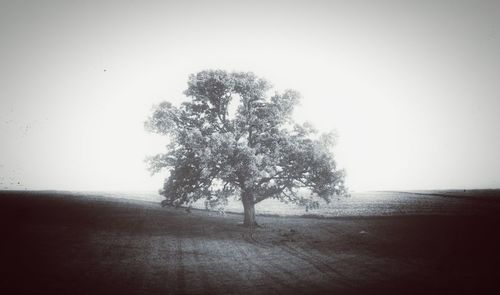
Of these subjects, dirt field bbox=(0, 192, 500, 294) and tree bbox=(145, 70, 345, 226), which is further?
tree bbox=(145, 70, 345, 226)

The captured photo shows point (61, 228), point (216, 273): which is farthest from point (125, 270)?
point (61, 228)

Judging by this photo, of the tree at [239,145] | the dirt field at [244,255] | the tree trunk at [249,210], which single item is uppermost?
the tree at [239,145]

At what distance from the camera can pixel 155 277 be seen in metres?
18.0

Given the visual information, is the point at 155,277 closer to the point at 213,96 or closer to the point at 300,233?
the point at 300,233

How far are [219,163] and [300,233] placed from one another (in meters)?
10.0

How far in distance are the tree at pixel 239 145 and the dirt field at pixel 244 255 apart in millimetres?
4185

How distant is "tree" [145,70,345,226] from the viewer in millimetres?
31172

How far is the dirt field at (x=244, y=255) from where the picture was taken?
54.4 ft

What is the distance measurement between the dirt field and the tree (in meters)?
4.19

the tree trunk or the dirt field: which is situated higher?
the tree trunk

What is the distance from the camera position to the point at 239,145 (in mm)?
30062

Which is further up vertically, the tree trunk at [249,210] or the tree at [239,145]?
the tree at [239,145]

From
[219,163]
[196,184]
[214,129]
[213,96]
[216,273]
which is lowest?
[216,273]

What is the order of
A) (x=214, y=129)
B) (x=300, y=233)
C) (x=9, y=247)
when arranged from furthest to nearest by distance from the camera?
(x=214, y=129)
(x=300, y=233)
(x=9, y=247)
